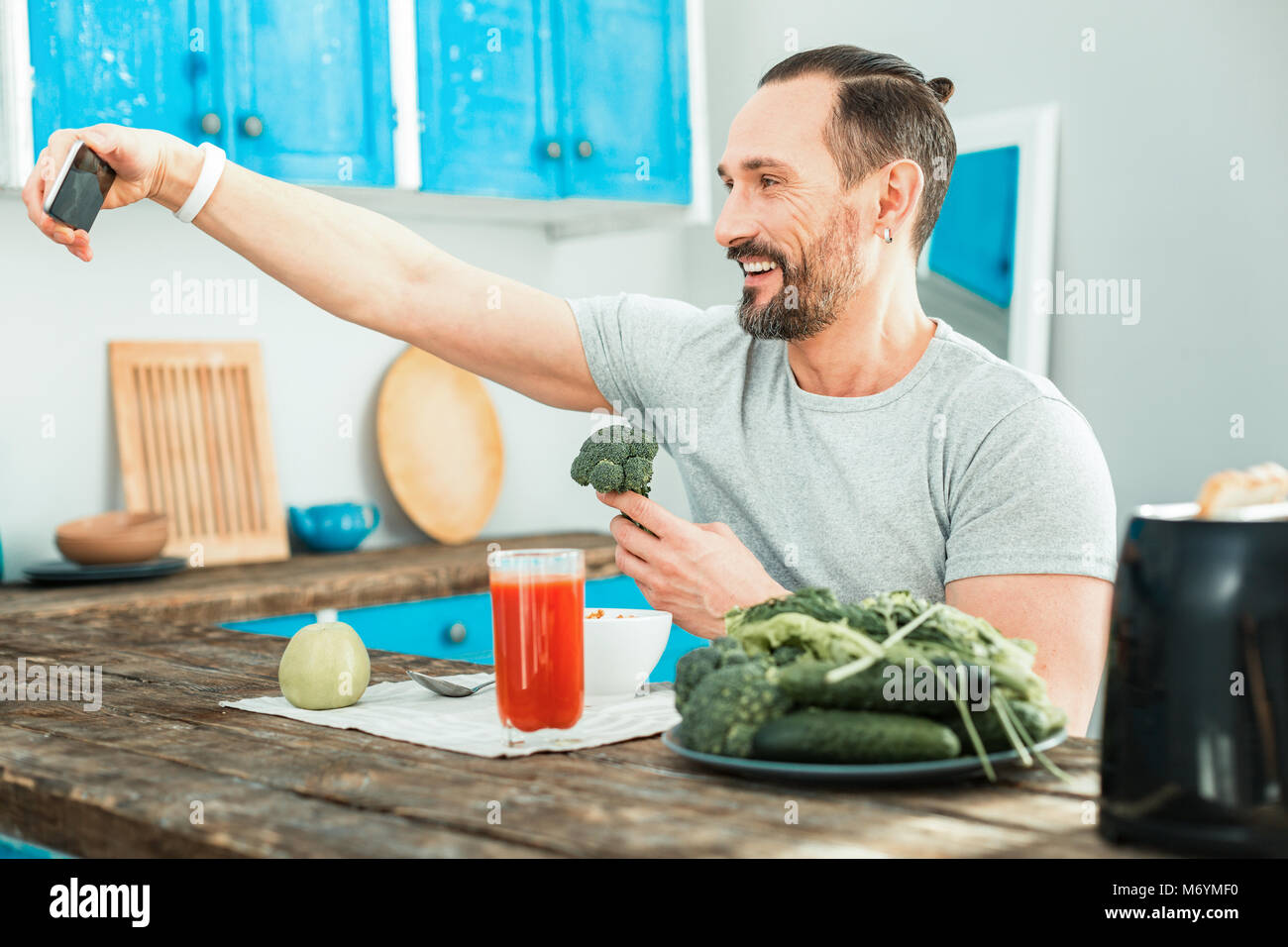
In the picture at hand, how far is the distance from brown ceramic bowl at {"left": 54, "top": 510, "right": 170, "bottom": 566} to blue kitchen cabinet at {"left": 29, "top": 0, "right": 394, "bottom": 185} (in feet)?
2.66

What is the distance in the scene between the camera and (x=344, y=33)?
3076mm

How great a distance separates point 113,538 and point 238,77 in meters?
1.05

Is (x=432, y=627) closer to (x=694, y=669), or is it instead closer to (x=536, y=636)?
(x=536, y=636)

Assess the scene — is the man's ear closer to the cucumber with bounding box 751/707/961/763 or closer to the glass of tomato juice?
the glass of tomato juice

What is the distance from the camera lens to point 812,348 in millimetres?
1864

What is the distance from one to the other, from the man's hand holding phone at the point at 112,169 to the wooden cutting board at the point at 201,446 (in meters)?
1.50

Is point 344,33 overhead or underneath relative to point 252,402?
overhead

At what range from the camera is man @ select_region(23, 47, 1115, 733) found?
5.36 feet

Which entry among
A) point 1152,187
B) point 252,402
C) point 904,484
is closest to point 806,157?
point 904,484

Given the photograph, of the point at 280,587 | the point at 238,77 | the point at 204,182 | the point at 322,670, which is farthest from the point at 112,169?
the point at 238,77

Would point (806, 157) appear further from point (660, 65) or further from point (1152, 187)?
point (660, 65)

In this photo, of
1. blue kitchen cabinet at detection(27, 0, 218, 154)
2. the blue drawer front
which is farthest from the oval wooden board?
blue kitchen cabinet at detection(27, 0, 218, 154)
